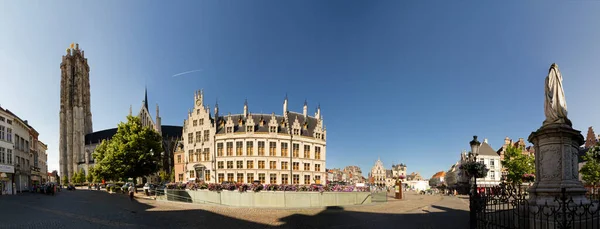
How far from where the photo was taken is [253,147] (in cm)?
5438

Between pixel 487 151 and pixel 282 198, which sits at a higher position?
pixel 487 151

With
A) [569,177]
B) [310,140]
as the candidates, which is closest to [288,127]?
[310,140]

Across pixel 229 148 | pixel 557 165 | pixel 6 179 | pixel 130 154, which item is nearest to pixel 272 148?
pixel 229 148

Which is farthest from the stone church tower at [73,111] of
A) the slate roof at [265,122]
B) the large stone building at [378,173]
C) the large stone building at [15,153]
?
the large stone building at [378,173]

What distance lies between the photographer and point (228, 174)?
54.3m

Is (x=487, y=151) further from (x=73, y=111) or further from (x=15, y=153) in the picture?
(x=73, y=111)

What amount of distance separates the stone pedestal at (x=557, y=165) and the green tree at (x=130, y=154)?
41.8 m

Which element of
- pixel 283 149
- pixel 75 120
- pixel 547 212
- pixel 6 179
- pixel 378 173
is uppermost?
pixel 75 120

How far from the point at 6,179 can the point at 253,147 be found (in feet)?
106

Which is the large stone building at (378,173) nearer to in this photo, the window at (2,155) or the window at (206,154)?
the window at (206,154)

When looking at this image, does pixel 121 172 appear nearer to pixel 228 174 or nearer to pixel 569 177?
pixel 228 174

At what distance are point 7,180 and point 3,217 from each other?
3182 centimetres

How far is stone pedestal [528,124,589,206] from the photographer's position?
29.8 feet

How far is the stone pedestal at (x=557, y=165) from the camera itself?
29.8 feet
